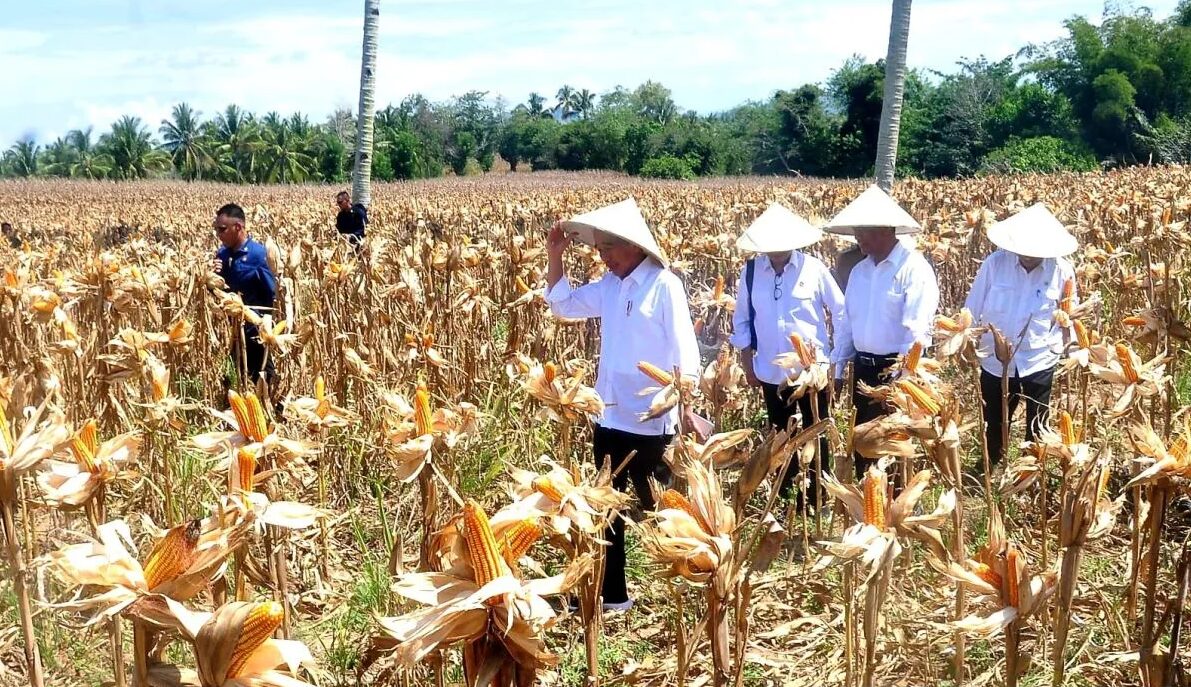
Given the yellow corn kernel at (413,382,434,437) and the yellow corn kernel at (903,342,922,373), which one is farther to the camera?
the yellow corn kernel at (903,342,922,373)

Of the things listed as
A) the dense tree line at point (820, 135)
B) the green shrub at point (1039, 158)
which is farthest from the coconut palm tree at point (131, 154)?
the green shrub at point (1039, 158)

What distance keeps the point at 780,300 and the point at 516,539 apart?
3153 mm

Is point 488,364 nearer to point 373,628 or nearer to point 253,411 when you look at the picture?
point 373,628

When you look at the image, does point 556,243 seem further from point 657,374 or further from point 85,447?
point 85,447

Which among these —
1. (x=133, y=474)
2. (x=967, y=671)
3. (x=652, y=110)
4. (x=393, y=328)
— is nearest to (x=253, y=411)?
(x=133, y=474)

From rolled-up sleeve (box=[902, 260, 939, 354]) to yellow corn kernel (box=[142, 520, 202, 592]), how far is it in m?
3.44

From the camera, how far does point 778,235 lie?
4.34 metres

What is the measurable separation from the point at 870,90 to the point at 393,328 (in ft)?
124

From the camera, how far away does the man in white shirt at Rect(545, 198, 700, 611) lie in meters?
3.38

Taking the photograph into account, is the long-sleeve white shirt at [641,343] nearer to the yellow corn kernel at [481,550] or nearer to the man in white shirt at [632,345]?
the man in white shirt at [632,345]

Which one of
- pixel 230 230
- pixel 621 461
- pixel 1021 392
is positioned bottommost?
pixel 621 461

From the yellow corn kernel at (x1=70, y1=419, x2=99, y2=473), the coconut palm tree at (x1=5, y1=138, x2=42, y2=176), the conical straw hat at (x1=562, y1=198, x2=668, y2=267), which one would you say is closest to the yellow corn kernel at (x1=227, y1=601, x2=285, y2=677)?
the yellow corn kernel at (x1=70, y1=419, x2=99, y2=473)

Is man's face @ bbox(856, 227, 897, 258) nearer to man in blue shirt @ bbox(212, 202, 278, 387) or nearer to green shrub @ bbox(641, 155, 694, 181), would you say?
man in blue shirt @ bbox(212, 202, 278, 387)

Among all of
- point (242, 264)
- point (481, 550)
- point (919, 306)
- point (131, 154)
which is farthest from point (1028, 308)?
point (131, 154)
